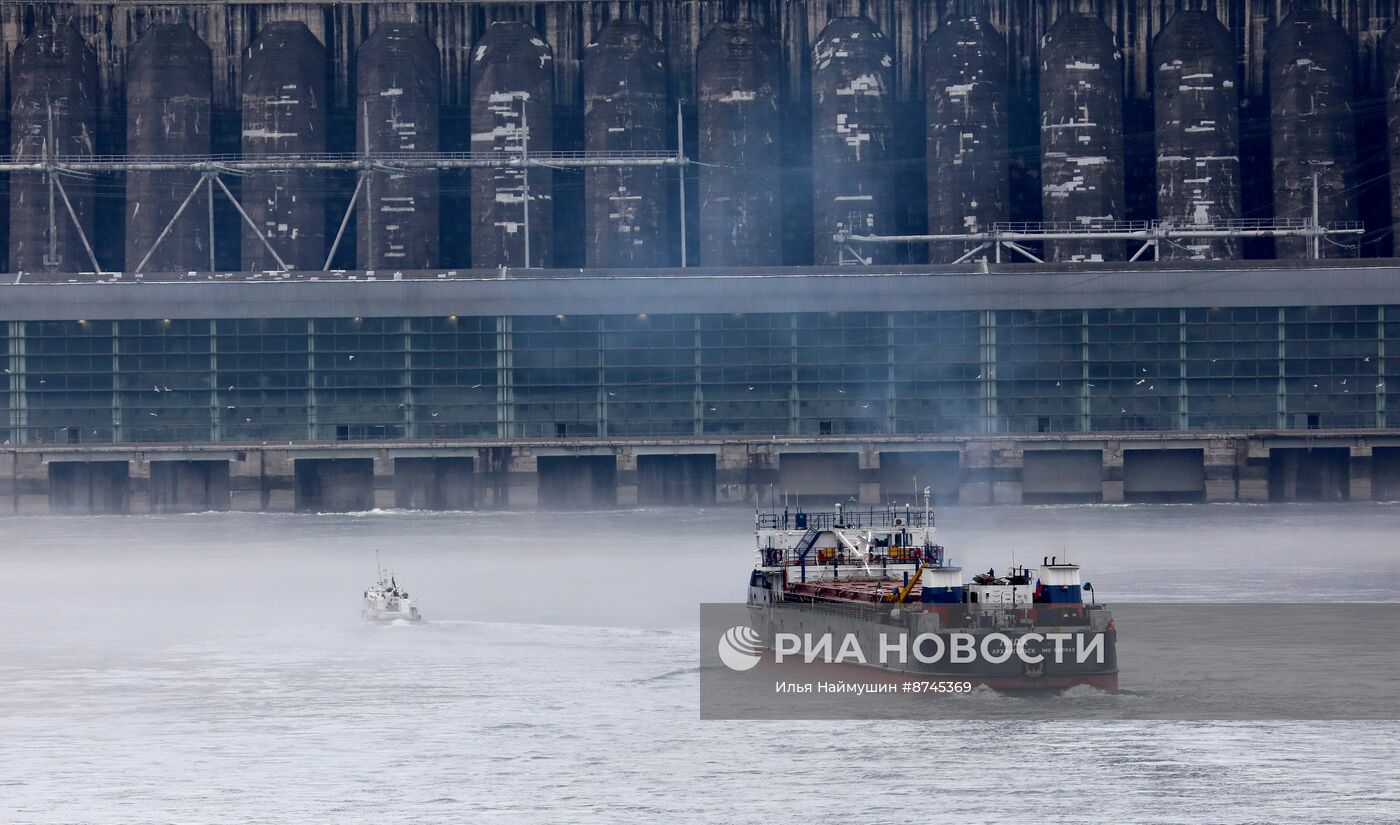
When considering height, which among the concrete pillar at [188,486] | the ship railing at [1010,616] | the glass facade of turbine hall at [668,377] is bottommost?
the ship railing at [1010,616]

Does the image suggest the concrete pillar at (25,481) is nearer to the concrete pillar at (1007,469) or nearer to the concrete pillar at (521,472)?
the concrete pillar at (521,472)

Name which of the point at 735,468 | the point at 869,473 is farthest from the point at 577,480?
the point at 869,473

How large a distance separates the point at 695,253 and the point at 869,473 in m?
27.3

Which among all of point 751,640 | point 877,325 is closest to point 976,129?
point 877,325

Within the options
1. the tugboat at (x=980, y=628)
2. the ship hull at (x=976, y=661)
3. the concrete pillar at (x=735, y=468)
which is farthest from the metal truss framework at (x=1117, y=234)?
the ship hull at (x=976, y=661)

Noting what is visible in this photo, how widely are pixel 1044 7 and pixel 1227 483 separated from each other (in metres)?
36.5

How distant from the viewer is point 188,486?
125m

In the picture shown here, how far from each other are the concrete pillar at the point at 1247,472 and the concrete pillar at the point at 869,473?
1738cm

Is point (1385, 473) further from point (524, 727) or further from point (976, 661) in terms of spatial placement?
point (524, 727)

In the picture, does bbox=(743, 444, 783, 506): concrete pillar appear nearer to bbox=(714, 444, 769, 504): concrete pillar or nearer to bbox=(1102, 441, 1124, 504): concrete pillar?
bbox=(714, 444, 769, 504): concrete pillar

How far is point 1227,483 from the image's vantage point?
396 ft

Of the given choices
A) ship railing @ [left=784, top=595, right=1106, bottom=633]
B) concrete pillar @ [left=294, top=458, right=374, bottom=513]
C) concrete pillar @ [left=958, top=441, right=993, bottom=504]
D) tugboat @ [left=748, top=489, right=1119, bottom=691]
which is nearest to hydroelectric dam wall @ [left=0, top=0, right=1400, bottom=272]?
concrete pillar @ [left=294, top=458, right=374, bottom=513]

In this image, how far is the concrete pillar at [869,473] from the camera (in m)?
120

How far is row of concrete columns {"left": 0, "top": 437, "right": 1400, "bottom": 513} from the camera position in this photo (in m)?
121
